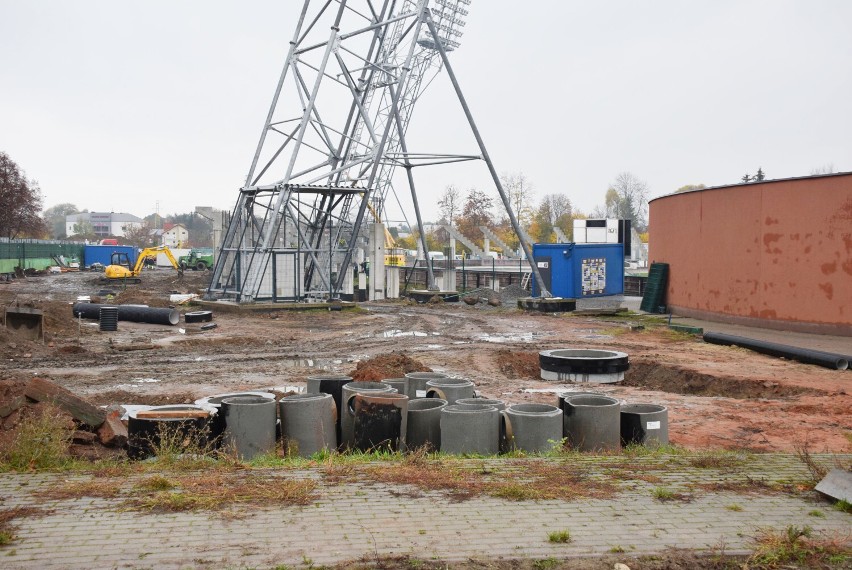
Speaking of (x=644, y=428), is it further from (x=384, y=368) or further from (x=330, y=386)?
(x=384, y=368)

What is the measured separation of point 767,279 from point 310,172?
1810 cm

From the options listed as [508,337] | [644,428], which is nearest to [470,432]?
[644,428]

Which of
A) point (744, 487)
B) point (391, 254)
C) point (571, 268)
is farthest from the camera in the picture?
point (391, 254)

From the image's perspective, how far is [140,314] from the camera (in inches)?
1071

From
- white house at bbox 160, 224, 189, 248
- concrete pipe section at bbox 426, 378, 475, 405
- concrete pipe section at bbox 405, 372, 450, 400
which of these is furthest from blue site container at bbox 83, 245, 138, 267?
concrete pipe section at bbox 426, 378, 475, 405

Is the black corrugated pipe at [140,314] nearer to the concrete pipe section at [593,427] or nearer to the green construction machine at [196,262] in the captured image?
the concrete pipe section at [593,427]

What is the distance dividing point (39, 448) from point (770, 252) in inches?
843

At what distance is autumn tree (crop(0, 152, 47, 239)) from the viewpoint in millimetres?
71438

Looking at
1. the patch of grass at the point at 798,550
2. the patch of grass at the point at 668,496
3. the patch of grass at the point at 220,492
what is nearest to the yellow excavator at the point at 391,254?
the patch of grass at the point at 220,492

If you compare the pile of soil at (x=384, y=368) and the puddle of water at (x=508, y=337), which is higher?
the pile of soil at (x=384, y=368)

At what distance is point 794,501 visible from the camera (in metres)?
6.39

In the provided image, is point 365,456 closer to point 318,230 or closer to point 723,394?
point 723,394

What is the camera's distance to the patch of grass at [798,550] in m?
5.06

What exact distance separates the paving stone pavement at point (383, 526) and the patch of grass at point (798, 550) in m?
0.16
